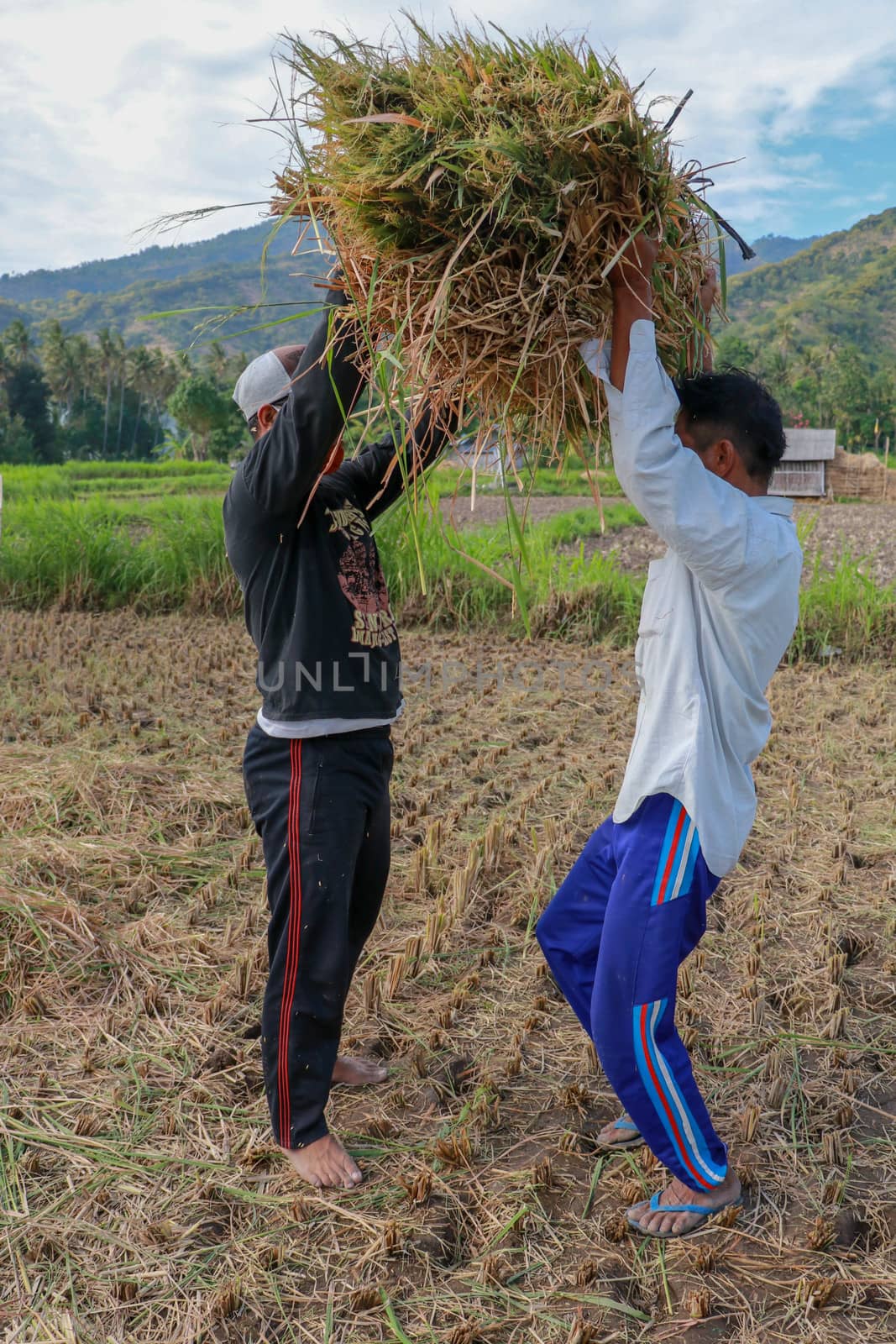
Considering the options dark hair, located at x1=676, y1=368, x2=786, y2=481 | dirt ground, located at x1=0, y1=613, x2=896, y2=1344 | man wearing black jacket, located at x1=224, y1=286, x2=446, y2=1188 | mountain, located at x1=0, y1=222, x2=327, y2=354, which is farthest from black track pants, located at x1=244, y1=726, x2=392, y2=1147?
mountain, located at x1=0, y1=222, x2=327, y2=354

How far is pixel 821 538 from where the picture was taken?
408 inches

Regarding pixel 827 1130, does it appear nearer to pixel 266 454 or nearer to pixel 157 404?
pixel 266 454

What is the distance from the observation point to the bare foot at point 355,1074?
2.26 metres

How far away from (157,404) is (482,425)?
7126 cm

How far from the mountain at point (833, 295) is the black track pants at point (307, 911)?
186 feet

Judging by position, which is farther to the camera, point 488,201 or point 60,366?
point 60,366

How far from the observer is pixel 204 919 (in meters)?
2.97

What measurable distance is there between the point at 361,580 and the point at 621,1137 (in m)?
1.26

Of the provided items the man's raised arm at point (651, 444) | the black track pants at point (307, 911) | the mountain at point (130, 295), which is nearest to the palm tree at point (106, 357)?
the mountain at point (130, 295)

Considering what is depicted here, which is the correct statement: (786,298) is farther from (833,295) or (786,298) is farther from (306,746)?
(306,746)

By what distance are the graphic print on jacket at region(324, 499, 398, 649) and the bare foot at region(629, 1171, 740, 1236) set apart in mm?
1171

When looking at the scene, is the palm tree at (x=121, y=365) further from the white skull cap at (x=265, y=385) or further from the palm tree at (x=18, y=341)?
the white skull cap at (x=265, y=385)

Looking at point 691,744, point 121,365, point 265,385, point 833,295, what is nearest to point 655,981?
point 691,744

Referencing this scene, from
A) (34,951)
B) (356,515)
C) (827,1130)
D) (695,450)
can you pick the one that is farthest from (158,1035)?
(695,450)
